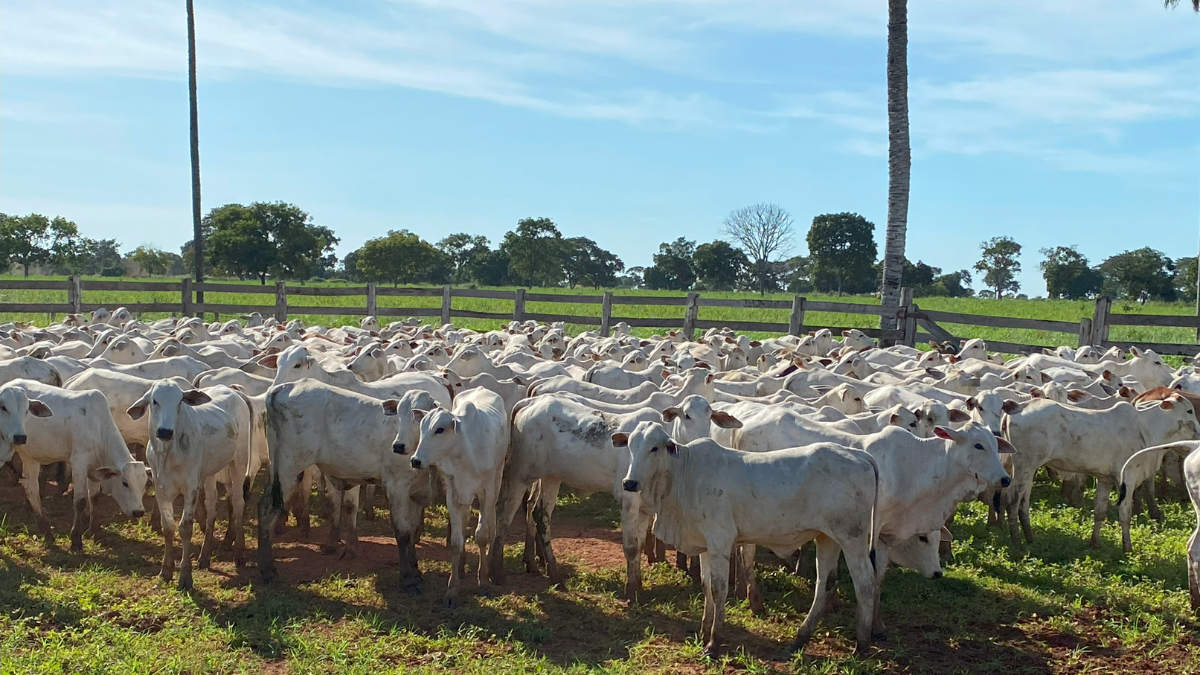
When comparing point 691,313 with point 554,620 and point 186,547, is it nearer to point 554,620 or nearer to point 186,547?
point 554,620

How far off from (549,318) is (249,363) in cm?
2103

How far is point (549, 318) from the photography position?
111 ft

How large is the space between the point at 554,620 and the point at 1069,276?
110 meters

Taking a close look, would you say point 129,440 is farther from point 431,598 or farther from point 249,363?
point 431,598

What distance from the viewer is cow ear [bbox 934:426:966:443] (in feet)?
29.2

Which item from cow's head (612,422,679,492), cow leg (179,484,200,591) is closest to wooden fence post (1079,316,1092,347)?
cow's head (612,422,679,492)

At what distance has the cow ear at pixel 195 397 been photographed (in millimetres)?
9102

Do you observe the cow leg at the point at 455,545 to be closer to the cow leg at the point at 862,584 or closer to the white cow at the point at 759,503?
the white cow at the point at 759,503

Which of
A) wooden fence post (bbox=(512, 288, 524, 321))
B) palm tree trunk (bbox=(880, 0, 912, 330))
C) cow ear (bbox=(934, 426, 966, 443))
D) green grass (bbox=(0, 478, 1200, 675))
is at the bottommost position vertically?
green grass (bbox=(0, 478, 1200, 675))

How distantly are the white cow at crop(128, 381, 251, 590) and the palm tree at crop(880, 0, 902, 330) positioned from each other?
52.7ft

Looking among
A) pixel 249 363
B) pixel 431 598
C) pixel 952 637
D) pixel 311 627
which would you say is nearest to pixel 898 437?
pixel 952 637

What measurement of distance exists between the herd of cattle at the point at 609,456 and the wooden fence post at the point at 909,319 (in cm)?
971

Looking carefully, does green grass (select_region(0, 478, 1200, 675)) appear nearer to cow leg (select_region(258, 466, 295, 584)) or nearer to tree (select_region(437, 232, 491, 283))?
cow leg (select_region(258, 466, 295, 584))

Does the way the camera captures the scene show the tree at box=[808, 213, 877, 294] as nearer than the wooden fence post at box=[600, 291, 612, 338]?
No
